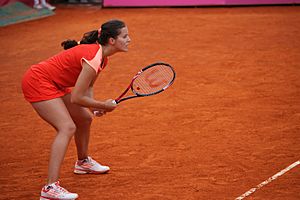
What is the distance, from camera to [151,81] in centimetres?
584

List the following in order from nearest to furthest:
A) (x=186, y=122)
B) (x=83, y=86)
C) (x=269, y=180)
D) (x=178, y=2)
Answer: (x=83, y=86)
(x=269, y=180)
(x=186, y=122)
(x=178, y=2)

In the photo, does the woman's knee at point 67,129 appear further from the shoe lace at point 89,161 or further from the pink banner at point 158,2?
the pink banner at point 158,2

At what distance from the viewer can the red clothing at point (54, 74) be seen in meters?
5.21

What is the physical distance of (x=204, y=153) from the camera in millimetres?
6336

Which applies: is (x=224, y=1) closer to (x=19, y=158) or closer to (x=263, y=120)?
(x=263, y=120)

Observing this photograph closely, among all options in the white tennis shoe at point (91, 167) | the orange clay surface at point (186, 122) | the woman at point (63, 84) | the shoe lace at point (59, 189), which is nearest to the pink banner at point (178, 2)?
the orange clay surface at point (186, 122)

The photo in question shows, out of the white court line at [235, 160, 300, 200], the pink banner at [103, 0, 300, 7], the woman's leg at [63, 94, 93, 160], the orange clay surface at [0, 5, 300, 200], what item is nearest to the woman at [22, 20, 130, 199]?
the woman's leg at [63, 94, 93, 160]

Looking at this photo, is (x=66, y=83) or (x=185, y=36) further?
(x=185, y=36)

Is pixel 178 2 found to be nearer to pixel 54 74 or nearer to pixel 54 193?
pixel 54 74

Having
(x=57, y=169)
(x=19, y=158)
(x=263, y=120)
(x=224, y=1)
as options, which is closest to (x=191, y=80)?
(x=263, y=120)

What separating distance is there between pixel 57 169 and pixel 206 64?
503 centimetres

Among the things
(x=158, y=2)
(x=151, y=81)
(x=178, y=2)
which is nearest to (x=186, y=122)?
(x=151, y=81)

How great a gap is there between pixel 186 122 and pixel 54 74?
7.98 feet

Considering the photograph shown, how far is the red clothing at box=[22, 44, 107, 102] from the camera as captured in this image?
5.21 metres
